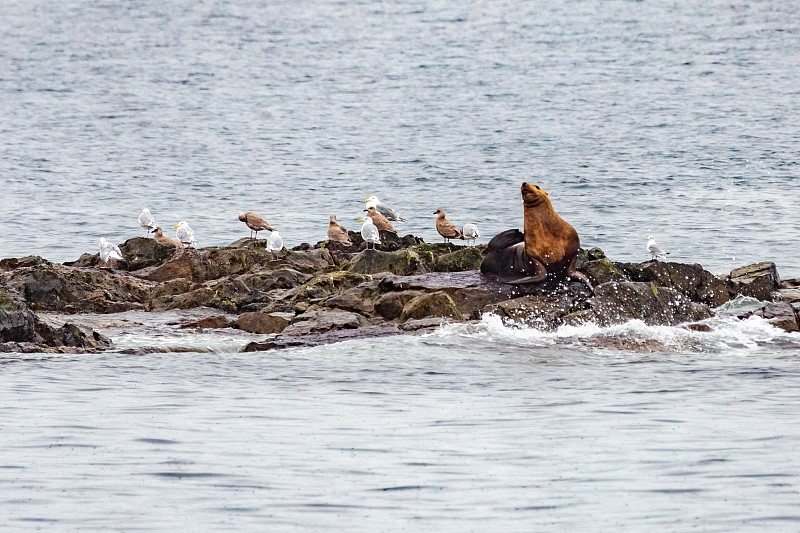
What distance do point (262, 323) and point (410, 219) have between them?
21392 millimetres

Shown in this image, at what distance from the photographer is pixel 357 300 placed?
759 inches

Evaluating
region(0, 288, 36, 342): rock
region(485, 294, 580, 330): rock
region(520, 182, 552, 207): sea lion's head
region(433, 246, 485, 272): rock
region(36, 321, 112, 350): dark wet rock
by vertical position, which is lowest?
region(433, 246, 485, 272): rock

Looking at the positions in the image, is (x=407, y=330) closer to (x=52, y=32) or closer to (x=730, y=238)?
(x=730, y=238)

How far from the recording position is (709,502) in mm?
9258

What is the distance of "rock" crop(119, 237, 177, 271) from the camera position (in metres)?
26.1

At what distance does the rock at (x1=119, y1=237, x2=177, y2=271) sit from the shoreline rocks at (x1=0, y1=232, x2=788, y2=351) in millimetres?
24

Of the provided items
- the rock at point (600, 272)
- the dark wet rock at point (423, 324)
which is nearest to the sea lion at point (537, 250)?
the rock at point (600, 272)

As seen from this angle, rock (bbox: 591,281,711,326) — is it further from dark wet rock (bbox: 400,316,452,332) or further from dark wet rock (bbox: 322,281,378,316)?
dark wet rock (bbox: 322,281,378,316)

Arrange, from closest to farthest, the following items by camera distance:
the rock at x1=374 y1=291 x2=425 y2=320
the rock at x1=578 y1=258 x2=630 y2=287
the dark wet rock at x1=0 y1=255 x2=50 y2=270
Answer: the rock at x1=374 y1=291 x2=425 y2=320 < the rock at x1=578 y1=258 x2=630 y2=287 < the dark wet rock at x1=0 y1=255 x2=50 y2=270

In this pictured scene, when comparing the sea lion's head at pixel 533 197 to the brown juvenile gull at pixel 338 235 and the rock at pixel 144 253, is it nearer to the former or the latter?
the brown juvenile gull at pixel 338 235

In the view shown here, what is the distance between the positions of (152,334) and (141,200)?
28273 millimetres

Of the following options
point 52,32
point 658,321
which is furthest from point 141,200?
point 52,32

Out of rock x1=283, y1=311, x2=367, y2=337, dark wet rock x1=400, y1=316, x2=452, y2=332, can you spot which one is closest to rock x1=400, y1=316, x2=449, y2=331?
dark wet rock x1=400, y1=316, x2=452, y2=332

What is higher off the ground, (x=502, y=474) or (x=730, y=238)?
(x=502, y=474)
